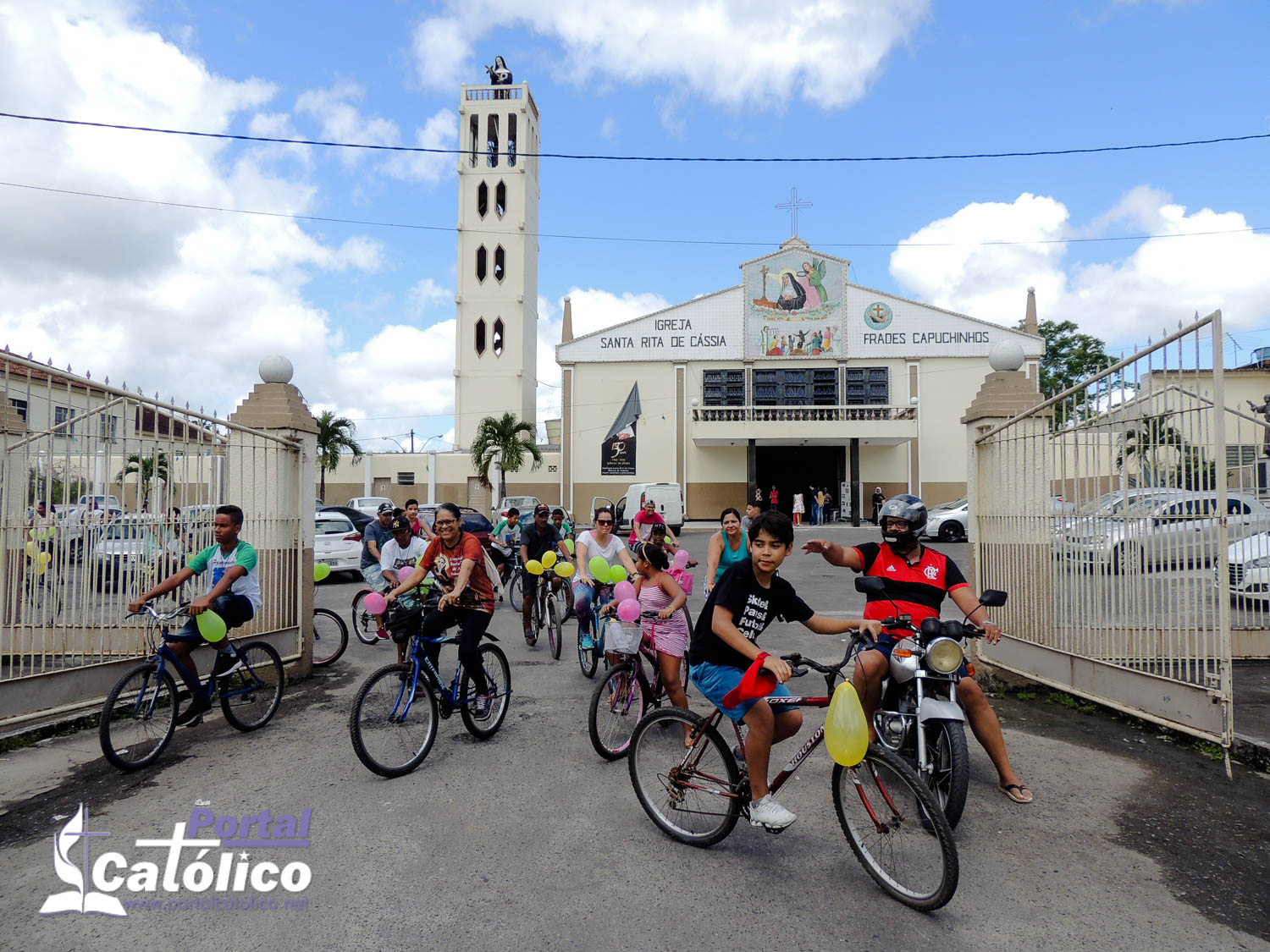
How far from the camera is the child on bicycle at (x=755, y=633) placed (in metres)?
3.42

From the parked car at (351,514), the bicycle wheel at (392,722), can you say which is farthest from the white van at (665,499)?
the bicycle wheel at (392,722)

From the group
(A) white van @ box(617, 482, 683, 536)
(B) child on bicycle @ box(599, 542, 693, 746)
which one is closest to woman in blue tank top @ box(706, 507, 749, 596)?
(B) child on bicycle @ box(599, 542, 693, 746)

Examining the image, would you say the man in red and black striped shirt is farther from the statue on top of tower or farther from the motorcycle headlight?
the statue on top of tower

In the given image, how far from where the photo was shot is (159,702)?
16.7ft

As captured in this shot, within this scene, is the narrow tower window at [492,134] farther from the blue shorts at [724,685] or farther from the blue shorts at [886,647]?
the blue shorts at [724,685]

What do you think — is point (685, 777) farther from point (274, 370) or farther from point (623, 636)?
point (274, 370)

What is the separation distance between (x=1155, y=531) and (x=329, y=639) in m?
8.39

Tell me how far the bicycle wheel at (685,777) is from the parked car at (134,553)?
4.79m

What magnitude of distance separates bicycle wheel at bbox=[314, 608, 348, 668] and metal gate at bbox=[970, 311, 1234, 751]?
670 cm

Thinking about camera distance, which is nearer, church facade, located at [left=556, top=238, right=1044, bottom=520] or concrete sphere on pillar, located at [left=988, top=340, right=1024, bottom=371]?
concrete sphere on pillar, located at [left=988, top=340, right=1024, bottom=371]

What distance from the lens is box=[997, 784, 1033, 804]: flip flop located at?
4.27 metres

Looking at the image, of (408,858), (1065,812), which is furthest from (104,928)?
(1065,812)
